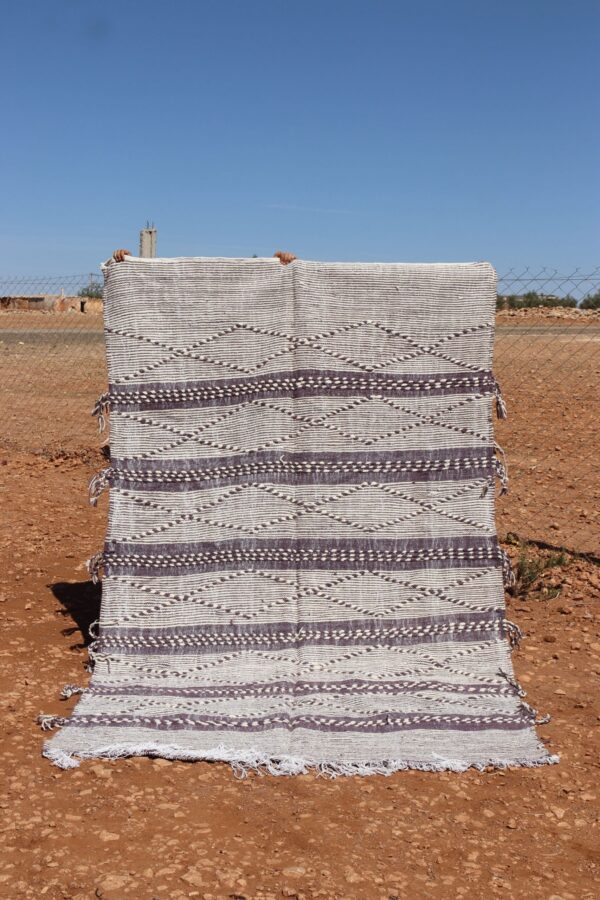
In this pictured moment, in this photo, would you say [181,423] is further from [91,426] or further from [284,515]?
[91,426]

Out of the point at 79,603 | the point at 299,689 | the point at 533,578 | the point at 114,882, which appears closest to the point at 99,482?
the point at 79,603

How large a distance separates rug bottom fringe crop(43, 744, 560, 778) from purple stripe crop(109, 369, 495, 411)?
1492mm

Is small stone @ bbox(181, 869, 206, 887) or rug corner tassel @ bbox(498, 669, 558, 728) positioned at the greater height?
rug corner tassel @ bbox(498, 669, 558, 728)

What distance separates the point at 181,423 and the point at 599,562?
2920 millimetres

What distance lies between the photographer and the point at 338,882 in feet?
8.98

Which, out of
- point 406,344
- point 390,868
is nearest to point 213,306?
point 406,344

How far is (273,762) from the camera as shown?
340 cm

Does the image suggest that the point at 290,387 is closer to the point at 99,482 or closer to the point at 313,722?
the point at 99,482

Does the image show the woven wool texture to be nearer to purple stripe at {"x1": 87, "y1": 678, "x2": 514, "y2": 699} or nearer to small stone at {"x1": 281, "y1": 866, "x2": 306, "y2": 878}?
purple stripe at {"x1": 87, "y1": 678, "x2": 514, "y2": 699}

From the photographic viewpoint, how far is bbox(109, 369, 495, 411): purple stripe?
13.5ft

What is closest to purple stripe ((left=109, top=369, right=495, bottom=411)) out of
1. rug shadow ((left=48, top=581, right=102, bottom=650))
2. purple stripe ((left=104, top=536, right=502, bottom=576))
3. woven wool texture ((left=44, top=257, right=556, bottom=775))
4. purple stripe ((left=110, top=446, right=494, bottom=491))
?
woven wool texture ((left=44, top=257, right=556, bottom=775))

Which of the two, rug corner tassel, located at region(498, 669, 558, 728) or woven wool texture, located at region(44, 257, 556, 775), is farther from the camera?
woven wool texture, located at region(44, 257, 556, 775)

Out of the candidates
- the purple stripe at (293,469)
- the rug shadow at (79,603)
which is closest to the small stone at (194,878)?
the purple stripe at (293,469)

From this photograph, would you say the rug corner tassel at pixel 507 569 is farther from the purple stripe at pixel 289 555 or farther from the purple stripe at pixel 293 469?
the purple stripe at pixel 293 469
